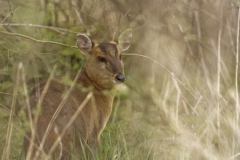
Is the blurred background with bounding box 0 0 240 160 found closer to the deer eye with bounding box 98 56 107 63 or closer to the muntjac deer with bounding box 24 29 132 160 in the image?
the muntjac deer with bounding box 24 29 132 160

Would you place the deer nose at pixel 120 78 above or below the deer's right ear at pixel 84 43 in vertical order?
below

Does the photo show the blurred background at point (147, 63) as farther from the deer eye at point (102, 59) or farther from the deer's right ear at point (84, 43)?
the deer eye at point (102, 59)

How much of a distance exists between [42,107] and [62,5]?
258 centimetres

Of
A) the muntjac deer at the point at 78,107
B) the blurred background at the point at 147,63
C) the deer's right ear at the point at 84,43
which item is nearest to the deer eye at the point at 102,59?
the muntjac deer at the point at 78,107

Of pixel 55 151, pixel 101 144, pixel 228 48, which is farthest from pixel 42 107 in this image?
pixel 228 48

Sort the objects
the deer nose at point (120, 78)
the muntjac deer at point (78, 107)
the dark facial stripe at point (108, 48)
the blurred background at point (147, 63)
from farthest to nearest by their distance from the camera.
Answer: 1. the dark facial stripe at point (108, 48)
2. the deer nose at point (120, 78)
3. the blurred background at point (147, 63)
4. the muntjac deer at point (78, 107)

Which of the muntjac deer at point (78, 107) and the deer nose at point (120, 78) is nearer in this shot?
the muntjac deer at point (78, 107)

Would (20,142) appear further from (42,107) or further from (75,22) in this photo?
(75,22)

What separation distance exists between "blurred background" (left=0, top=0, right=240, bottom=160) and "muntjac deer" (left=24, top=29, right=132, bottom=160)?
22 cm

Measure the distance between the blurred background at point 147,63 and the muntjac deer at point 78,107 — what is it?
22 cm

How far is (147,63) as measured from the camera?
841 centimetres

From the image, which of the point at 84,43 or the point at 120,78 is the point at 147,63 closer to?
the point at 84,43

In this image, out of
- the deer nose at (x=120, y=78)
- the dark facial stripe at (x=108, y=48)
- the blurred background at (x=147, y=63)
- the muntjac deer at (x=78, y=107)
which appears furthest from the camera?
the dark facial stripe at (x=108, y=48)

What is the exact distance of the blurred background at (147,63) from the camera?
6.40m
